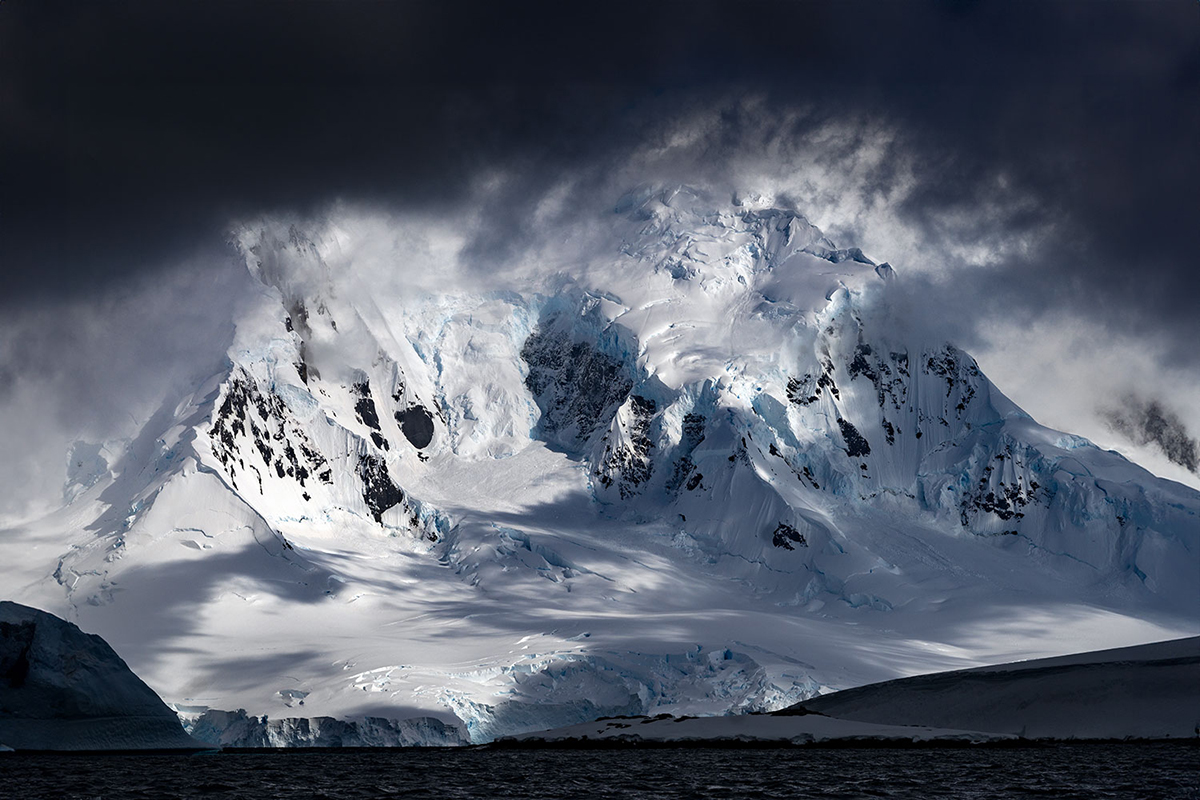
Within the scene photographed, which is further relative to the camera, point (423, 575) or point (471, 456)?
point (471, 456)

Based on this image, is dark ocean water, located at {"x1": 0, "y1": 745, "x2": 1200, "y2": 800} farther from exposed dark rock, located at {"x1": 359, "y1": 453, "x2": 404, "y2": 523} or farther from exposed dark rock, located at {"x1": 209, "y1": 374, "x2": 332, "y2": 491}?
exposed dark rock, located at {"x1": 359, "y1": 453, "x2": 404, "y2": 523}

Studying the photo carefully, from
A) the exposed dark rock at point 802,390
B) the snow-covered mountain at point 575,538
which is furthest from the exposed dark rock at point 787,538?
the exposed dark rock at point 802,390

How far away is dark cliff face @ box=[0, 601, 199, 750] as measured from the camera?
62.4 m

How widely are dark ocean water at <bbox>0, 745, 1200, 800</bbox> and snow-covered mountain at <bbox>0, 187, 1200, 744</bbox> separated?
148 ft

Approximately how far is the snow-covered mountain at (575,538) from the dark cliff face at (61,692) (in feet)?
137

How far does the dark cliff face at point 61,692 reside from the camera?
62.4 metres

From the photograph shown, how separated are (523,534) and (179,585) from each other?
43728 mm

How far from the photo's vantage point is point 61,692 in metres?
63.0

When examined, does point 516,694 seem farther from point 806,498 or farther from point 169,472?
point 806,498

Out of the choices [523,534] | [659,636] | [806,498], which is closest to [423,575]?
[523,534]

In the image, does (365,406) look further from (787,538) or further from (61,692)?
(61,692)

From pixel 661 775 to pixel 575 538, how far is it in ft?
384

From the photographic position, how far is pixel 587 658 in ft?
407

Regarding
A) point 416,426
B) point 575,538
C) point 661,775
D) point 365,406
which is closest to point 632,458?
point 575,538
